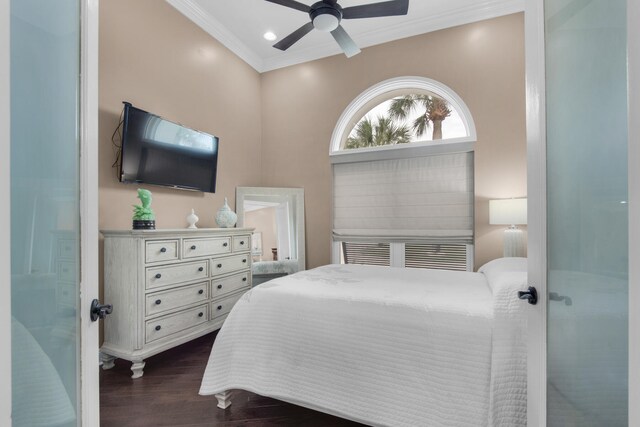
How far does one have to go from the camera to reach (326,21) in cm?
241

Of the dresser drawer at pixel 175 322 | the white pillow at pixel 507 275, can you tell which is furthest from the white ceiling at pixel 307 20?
the dresser drawer at pixel 175 322

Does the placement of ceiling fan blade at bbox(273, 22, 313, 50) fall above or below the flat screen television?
above

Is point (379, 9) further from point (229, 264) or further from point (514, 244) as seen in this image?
point (229, 264)

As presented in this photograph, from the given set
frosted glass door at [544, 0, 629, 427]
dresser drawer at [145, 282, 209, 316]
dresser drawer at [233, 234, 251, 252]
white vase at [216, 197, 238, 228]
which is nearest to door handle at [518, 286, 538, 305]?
frosted glass door at [544, 0, 629, 427]

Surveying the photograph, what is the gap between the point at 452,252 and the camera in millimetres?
3551

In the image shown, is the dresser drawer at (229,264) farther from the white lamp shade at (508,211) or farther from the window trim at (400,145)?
the white lamp shade at (508,211)

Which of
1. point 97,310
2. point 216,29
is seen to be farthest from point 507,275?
point 216,29

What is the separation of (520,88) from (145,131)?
3699mm

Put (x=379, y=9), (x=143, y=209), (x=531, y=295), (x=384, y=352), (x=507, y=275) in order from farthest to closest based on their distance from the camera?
1. (x=143, y=209)
2. (x=379, y=9)
3. (x=507, y=275)
4. (x=384, y=352)
5. (x=531, y=295)

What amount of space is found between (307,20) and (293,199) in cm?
217

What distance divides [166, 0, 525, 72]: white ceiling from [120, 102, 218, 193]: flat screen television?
1.34m

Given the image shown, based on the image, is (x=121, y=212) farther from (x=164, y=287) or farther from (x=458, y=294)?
(x=458, y=294)

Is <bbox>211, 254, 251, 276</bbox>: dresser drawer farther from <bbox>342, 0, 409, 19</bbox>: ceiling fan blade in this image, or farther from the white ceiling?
the white ceiling

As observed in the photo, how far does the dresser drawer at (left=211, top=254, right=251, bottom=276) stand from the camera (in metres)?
2.90
